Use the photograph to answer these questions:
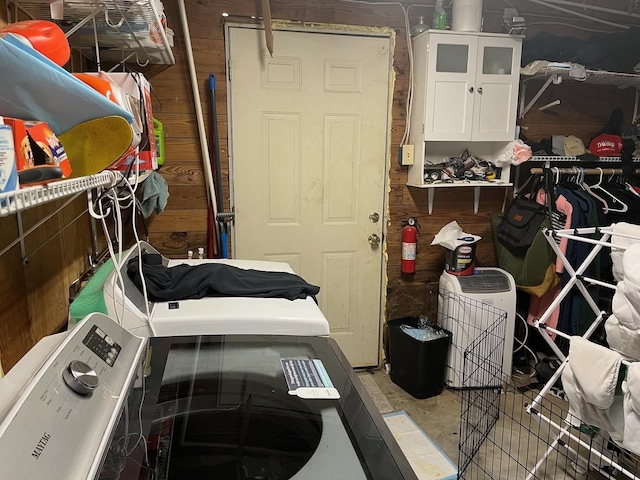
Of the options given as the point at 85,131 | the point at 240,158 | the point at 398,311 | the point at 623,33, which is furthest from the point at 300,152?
the point at 623,33

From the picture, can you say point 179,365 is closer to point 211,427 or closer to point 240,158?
point 211,427

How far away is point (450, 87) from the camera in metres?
2.84

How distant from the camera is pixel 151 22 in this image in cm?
167

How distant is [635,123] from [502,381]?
2055 mm

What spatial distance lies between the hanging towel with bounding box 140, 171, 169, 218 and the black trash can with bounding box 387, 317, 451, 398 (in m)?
1.63

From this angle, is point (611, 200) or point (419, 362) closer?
point (419, 362)

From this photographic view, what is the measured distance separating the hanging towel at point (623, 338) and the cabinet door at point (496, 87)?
1.50 m

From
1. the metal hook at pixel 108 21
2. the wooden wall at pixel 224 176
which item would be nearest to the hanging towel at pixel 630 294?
the wooden wall at pixel 224 176

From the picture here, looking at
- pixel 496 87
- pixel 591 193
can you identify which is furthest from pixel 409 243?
pixel 591 193

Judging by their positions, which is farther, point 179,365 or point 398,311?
point 398,311

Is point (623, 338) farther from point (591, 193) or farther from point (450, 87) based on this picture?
point (450, 87)

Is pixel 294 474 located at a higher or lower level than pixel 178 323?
lower

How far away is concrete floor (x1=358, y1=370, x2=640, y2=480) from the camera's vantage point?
2281 mm

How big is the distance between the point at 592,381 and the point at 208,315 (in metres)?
1.40
